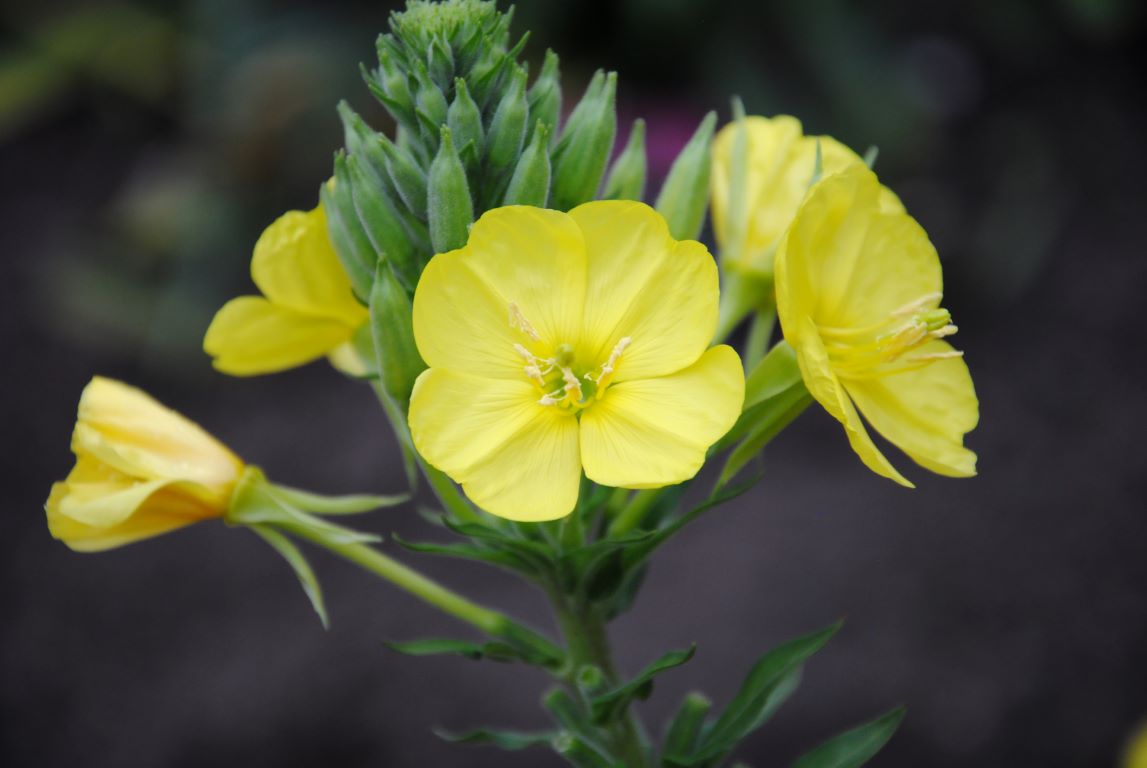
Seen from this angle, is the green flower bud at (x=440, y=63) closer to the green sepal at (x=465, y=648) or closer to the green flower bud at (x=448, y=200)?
the green flower bud at (x=448, y=200)

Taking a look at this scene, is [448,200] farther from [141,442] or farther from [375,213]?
[141,442]

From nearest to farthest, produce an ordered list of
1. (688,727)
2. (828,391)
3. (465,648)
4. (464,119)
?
(828,391) < (464,119) < (465,648) < (688,727)

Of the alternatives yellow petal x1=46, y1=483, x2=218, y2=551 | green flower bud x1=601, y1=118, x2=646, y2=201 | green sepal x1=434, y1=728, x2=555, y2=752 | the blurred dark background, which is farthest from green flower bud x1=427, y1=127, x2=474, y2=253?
the blurred dark background

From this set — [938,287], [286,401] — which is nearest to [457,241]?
[938,287]

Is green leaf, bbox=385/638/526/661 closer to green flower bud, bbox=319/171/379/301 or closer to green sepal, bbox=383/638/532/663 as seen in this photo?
green sepal, bbox=383/638/532/663

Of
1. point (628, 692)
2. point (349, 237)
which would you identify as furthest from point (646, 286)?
point (628, 692)

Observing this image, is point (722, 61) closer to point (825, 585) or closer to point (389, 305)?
point (825, 585)

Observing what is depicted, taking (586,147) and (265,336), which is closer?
(586,147)
